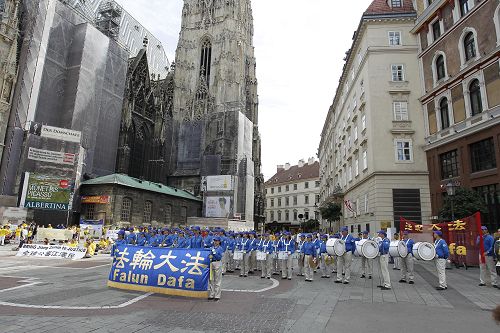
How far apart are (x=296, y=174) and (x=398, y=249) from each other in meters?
70.3

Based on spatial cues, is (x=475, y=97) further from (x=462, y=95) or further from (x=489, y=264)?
(x=489, y=264)

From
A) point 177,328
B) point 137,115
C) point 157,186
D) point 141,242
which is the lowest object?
point 177,328

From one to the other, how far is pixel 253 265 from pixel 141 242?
5.22m

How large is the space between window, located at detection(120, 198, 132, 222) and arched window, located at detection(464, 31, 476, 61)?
33840 millimetres

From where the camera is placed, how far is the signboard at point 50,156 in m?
31.8

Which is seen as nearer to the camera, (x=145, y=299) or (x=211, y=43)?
(x=145, y=299)

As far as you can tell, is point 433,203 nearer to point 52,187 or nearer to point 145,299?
point 145,299

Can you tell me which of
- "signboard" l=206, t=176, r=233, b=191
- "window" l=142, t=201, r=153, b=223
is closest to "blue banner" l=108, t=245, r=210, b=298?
"window" l=142, t=201, r=153, b=223

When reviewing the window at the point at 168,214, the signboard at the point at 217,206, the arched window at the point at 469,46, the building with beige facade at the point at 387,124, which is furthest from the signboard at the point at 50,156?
the arched window at the point at 469,46

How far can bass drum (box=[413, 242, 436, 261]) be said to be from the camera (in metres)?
12.3

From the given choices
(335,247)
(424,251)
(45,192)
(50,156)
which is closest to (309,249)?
(335,247)

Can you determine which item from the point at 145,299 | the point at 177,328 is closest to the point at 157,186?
the point at 145,299

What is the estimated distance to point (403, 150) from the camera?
88.9 ft

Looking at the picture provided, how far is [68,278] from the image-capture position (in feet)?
40.6
